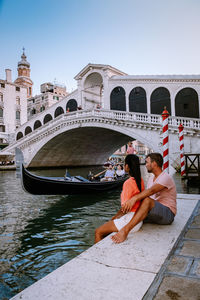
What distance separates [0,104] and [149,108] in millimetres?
18003

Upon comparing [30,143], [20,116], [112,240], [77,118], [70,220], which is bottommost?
[70,220]

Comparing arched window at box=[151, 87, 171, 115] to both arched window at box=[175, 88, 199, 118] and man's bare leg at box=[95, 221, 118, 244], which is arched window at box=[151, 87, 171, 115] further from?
man's bare leg at box=[95, 221, 118, 244]

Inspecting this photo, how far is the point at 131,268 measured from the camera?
4.96 ft

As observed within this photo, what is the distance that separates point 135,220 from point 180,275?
724 mm

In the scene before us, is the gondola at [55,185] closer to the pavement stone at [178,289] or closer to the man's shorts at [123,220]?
the man's shorts at [123,220]

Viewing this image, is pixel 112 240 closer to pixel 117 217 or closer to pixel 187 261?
pixel 117 217

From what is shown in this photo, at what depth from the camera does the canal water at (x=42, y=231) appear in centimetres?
245

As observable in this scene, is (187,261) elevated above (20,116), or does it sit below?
below

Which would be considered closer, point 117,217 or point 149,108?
point 117,217

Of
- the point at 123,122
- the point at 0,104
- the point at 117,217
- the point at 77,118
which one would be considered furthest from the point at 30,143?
the point at 117,217

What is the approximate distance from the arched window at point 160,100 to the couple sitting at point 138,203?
1277 centimetres

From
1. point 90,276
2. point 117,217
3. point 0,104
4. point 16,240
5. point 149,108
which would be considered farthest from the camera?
point 0,104

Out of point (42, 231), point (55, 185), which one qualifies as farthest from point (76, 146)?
point (42, 231)

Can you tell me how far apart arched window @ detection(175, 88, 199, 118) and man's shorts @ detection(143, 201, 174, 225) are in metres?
12.4
